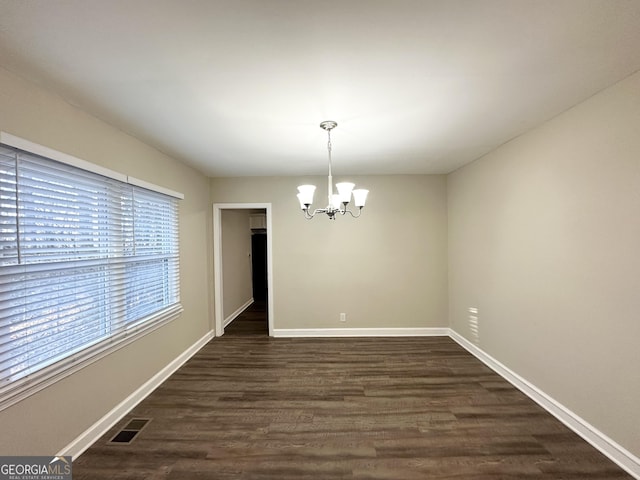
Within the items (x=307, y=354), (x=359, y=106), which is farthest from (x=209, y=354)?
(x=359, y=106)

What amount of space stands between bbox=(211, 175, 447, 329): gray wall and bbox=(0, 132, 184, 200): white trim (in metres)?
1.84

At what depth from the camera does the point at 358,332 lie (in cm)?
440

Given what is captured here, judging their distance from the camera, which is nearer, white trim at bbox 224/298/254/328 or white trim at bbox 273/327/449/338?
white trim at bbox 273/327/449/338

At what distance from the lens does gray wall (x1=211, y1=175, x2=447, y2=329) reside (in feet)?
14.4

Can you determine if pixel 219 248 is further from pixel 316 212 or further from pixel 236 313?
pixel 316 212

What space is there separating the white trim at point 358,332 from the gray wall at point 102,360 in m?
1.45

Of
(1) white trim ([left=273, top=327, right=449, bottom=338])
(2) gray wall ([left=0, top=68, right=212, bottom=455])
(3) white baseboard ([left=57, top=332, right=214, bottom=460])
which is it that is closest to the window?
(2) gray wall ([left=0, top=68, right=212, bottom=455])

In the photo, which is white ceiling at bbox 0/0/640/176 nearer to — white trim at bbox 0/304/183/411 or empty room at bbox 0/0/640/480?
empty room at bbox 0/0/640/480

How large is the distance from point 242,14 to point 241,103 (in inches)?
32.3

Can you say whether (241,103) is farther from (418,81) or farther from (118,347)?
(118,347)

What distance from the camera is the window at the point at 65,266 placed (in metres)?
1.61

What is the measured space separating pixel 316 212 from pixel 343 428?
1.79 metres

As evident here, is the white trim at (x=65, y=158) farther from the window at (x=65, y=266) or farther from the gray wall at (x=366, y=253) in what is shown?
the gray wall at (x=366, y=253)

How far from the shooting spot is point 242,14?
123 centimetres
